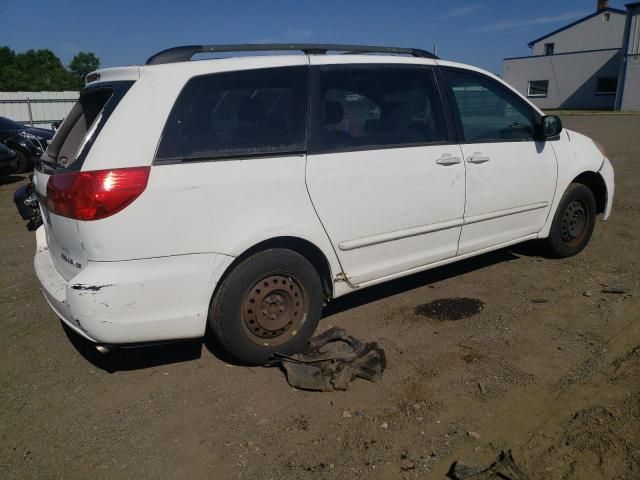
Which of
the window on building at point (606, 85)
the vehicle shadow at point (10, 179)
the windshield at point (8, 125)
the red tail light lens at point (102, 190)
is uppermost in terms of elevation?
the window on building at point (606, 85)

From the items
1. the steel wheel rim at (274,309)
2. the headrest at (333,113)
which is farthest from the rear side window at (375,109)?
the steel wheel rim at (274,309)

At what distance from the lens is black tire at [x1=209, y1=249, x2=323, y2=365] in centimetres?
329

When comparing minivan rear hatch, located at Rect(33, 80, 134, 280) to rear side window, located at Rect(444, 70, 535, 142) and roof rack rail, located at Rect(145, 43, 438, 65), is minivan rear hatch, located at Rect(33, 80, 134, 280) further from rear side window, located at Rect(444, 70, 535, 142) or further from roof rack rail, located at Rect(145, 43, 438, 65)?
rear side window, located at Rect(444, 70, 535, 142)

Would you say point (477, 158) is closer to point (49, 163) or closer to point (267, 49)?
point (267, 49)

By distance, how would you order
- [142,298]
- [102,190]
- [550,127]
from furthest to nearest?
[550,127]
[142,298]
[102,190]

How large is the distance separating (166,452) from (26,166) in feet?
43.3

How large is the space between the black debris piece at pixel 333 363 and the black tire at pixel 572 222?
255 cm

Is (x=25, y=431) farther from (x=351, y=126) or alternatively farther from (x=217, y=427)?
(x=351, y=126)

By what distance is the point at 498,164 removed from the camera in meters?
4.46

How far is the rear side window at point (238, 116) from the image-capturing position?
3.11 metres

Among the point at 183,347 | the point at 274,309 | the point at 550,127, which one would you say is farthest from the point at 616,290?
the point at 183,347

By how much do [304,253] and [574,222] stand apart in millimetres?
3176

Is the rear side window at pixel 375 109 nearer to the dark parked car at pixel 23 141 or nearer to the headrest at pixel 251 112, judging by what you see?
the headrest at pixel 251 112

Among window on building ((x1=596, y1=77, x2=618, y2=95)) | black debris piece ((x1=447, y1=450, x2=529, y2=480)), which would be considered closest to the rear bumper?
black debris piece ((x1=447, y1=450, x2=529, y2=480))
